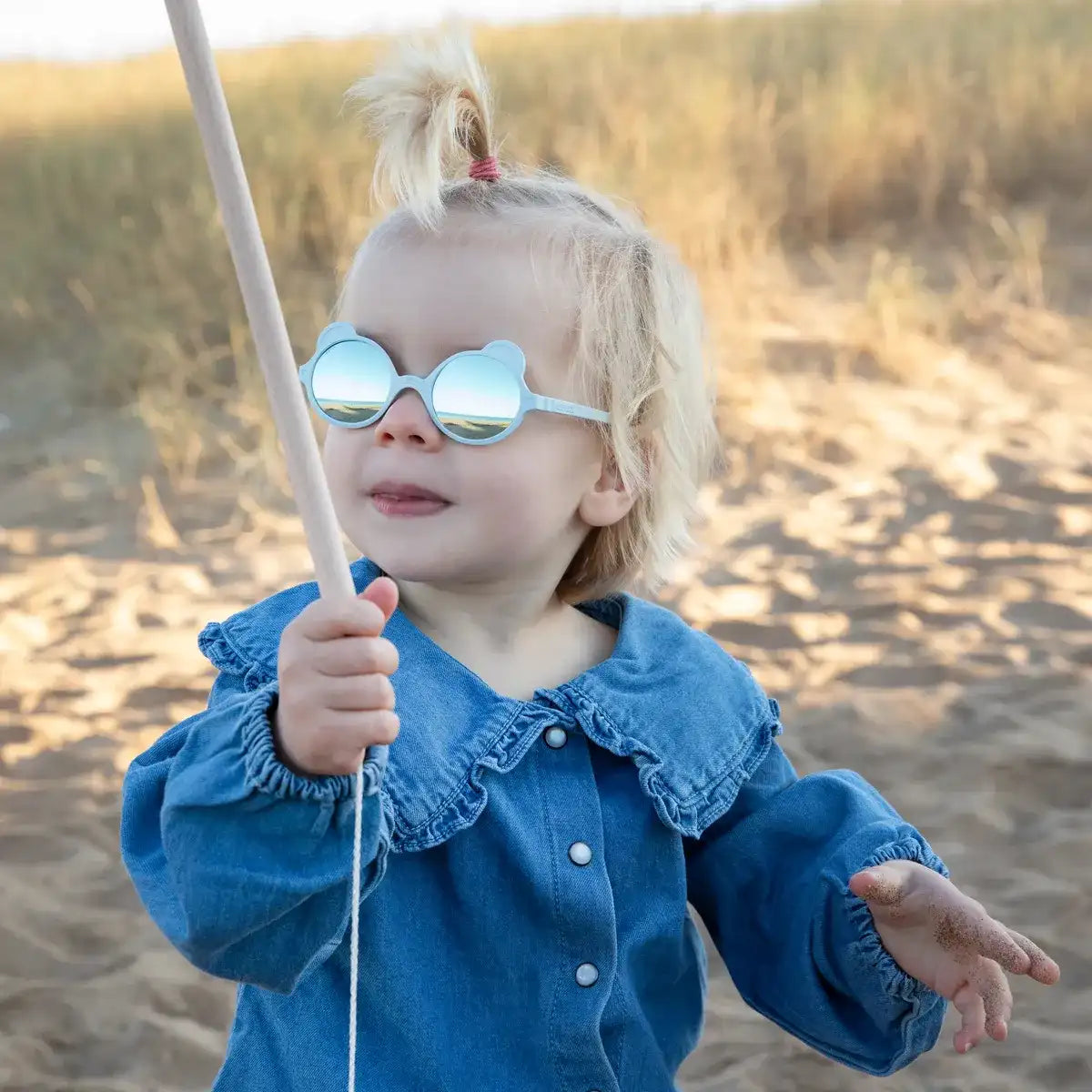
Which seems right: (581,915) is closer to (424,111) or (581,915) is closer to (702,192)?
(424,111)

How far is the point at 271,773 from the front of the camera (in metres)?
1.06

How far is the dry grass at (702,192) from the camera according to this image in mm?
5199

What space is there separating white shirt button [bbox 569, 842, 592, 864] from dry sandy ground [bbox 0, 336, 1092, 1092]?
42.0 inches

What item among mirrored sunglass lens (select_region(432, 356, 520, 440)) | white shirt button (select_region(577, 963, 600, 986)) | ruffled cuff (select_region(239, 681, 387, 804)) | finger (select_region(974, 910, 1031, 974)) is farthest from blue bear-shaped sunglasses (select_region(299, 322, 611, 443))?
finger (select_region(974, 910, 1031, 974))

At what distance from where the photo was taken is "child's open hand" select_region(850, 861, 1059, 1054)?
1306mm

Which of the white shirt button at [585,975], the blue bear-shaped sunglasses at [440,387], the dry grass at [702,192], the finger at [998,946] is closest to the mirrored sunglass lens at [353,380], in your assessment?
the blue bear-shaped sunglasses at [440,387]

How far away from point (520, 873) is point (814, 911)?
1.08ft

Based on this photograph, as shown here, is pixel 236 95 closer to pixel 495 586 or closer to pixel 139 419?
pixel 139 419

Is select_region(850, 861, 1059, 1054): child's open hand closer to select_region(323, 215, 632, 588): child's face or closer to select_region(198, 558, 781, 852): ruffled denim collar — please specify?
select_region(198, 558, 781, 852): ruffled denim collar

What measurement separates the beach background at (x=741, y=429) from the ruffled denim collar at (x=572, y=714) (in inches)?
38.9

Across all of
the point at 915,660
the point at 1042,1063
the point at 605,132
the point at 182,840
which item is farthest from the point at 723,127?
the point at 182,840

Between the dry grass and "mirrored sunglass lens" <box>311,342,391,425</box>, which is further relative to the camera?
the dry grass

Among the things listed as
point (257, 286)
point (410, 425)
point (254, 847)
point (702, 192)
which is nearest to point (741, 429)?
point (702, 192)

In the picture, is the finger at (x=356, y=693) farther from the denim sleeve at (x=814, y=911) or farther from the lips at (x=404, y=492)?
the denim sleeve at (x=814, y=911)
